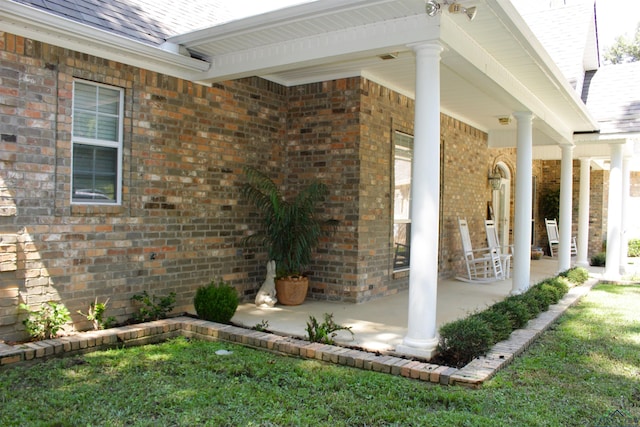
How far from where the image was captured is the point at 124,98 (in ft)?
18.8

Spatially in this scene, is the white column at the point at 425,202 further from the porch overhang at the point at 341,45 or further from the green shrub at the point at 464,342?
the porch overhang at the point at 341,45

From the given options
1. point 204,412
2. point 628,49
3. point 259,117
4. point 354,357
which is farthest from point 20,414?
point 628,49

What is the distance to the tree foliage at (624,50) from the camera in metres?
30.8

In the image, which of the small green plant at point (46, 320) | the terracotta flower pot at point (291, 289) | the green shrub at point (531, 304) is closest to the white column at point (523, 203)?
the green shrub at point (531, 304)

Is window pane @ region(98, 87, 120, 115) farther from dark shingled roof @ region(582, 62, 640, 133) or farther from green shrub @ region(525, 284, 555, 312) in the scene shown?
dark shingled roof @ region(582, 62, 640, 133)

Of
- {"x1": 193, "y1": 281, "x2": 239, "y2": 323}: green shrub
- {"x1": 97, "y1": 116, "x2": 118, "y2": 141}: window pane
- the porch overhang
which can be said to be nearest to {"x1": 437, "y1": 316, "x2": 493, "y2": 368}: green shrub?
{"x1": 193, "y1": 281, "x2": 239, "y2": 323}: green shrub

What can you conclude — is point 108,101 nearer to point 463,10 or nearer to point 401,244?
point 463,10

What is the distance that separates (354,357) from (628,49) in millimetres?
33867

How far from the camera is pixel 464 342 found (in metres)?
4.53

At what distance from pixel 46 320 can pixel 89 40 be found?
8.86 feet

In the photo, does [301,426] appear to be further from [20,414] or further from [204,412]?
[20,414]

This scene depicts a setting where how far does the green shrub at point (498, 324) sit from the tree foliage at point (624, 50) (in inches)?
1250

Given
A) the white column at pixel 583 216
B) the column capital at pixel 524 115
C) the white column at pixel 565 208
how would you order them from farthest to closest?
the white column at pixel 583 216, the white column at pixel 565 208, the column capital at pixel 524 115

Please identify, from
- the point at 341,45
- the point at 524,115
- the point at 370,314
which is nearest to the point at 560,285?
the point at 524,115
